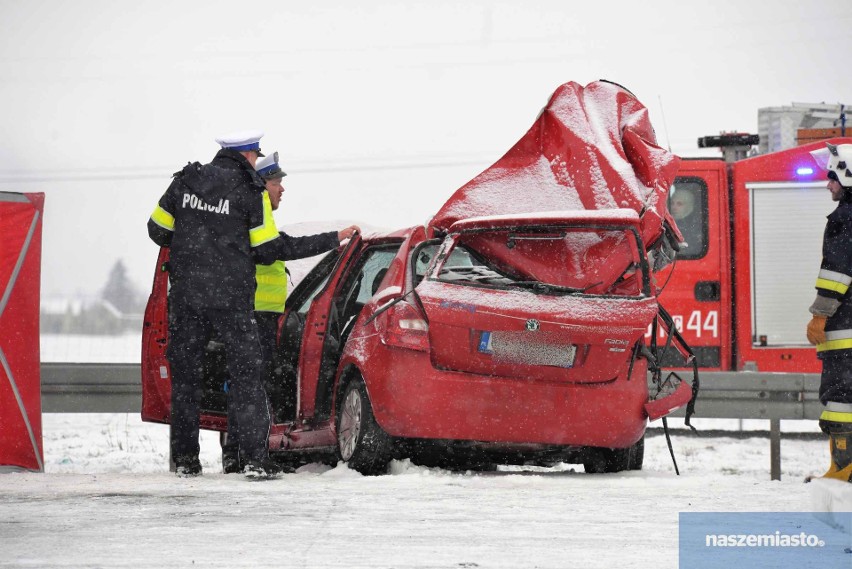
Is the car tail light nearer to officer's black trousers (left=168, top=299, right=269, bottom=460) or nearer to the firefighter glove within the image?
officer's black trousers (left=168, top=299, right=269, bottom=460)

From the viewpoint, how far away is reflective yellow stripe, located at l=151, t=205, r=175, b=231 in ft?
22.8

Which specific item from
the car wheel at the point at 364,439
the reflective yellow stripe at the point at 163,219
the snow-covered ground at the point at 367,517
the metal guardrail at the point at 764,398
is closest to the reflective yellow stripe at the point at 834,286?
the snow-covered ground at the point at 367,517

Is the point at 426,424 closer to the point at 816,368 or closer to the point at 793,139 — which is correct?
the point at 816,368

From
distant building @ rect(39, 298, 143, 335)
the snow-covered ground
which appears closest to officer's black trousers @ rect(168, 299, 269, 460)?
the snow-covered ground

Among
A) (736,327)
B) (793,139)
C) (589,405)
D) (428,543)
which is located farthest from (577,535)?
(793,139)

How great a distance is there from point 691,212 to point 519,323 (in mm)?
6433

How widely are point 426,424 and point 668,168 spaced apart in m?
2.17

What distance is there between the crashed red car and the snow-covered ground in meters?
0.26

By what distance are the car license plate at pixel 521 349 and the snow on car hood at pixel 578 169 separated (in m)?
0.80

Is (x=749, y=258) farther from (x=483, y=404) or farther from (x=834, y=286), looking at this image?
(x=483, y=404)

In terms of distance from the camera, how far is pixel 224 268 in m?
6.86

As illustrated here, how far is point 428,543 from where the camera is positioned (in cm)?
438

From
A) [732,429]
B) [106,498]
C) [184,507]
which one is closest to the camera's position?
[184,507]

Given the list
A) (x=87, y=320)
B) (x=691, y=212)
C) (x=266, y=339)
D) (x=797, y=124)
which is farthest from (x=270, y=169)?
(x=87, y=320)
